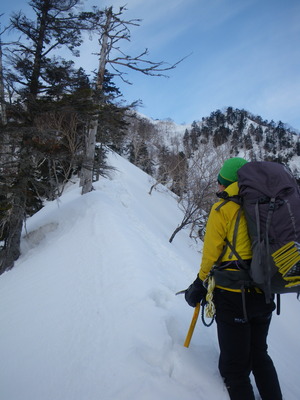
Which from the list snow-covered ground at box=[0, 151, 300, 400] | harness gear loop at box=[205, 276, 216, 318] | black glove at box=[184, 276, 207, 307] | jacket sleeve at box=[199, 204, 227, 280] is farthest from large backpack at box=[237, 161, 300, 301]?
snow-covered ground at box=[0, 151, 300, 400]

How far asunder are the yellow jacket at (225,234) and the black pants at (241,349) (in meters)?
0.31

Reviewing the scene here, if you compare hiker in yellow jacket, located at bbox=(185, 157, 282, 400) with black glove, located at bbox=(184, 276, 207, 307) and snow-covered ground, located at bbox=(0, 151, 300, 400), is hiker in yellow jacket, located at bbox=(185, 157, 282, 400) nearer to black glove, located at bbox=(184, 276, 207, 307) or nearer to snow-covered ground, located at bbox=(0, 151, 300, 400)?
black glove, located at bbox=(184, 276, 207, 307)

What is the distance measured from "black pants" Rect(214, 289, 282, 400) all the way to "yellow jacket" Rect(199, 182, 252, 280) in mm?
313

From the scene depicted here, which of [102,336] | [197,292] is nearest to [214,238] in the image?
[197,292]

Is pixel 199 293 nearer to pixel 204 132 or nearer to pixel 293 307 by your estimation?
pixel 293 307

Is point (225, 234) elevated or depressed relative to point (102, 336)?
elevated

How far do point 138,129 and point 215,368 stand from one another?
34683 mm

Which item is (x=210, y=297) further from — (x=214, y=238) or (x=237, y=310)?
(x=214, y=238)

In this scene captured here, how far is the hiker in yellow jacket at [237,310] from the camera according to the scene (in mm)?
1932

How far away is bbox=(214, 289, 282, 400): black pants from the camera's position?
6.32ft

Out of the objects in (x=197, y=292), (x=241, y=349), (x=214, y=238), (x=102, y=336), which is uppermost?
(x=214, y=238)

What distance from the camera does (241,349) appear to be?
1.93 m

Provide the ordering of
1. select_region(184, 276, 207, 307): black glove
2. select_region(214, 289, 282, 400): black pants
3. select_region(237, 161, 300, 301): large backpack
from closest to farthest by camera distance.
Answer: select_region(237, 161, 300, 301): large backpack
select_region(214, 289, 282, 400): black pants
select_region(184, 276, 207, 307): black glove

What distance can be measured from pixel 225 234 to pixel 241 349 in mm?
961
